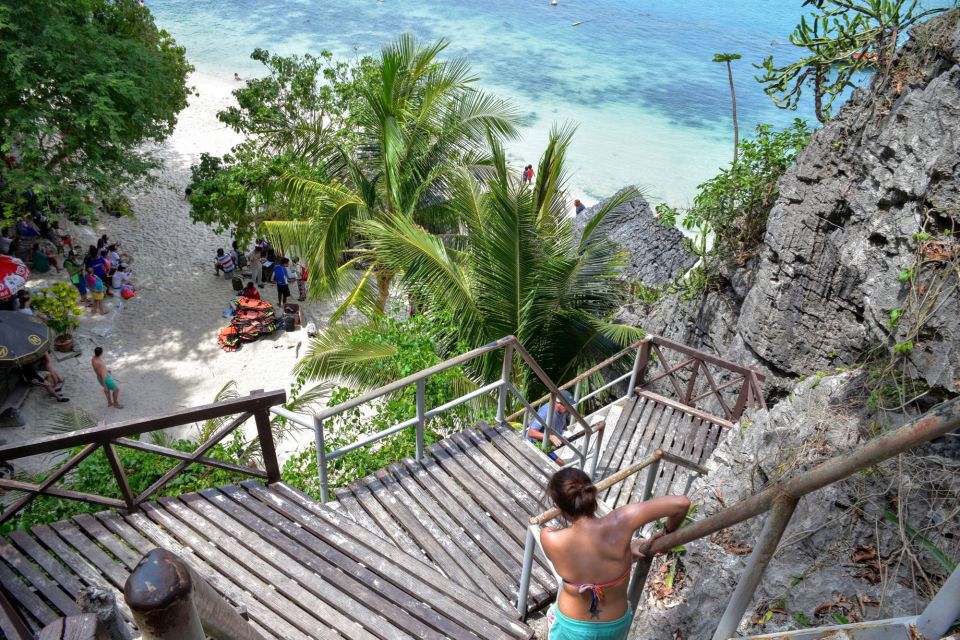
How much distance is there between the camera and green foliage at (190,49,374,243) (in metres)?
→ 14.7

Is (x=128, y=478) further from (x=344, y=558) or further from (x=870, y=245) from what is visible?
(x=870, y=245)

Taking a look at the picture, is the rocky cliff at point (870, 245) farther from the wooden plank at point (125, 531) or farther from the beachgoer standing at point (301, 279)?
the beachgoer standing at point (301, 279)

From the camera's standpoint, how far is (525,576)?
4246 mm

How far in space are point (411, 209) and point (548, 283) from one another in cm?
318

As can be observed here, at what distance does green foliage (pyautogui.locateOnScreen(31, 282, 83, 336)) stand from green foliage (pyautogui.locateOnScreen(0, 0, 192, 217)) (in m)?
1.61

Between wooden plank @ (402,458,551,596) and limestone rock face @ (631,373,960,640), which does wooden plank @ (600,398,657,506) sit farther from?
limestone rock face @ (631,373,960,640)

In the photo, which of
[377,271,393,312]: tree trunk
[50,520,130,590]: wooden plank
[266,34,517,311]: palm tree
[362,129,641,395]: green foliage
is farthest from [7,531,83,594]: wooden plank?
[377,271,393,312]: tree trunk

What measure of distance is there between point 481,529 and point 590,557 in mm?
2252

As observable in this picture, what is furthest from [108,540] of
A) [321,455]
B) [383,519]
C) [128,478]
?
[128,478]

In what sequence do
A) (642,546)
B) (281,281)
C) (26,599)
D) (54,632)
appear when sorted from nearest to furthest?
(54,632) → (642,546) → (26,599) → (281,281)

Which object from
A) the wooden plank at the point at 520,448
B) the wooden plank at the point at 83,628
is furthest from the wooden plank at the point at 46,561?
the wooden plank at the point at 520,448

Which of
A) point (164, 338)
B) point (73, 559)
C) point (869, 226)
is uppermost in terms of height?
point (869, 226)

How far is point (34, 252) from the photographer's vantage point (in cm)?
1553

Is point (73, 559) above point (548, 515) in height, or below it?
below
